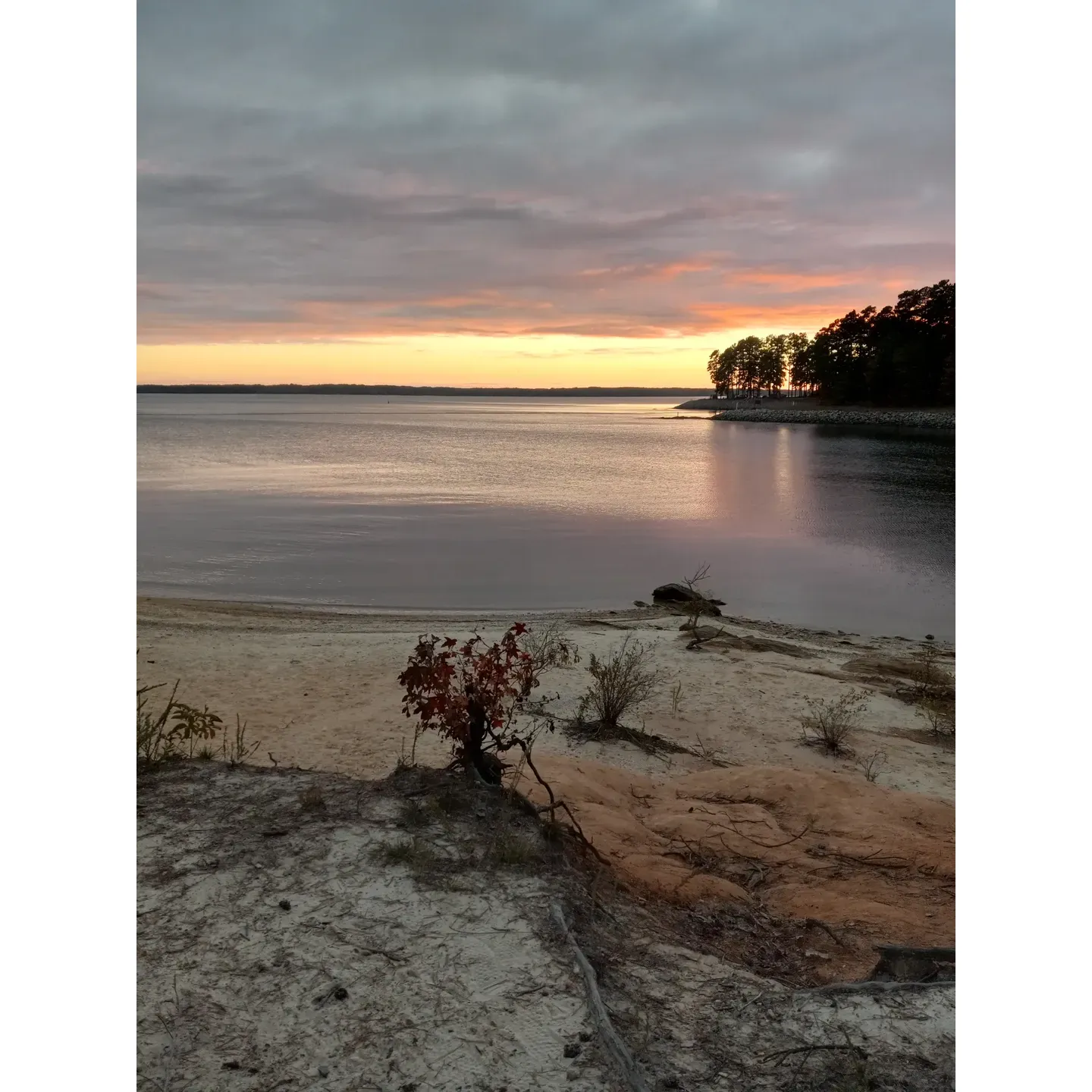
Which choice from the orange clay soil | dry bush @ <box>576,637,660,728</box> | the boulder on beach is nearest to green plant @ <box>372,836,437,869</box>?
the orange clay soil

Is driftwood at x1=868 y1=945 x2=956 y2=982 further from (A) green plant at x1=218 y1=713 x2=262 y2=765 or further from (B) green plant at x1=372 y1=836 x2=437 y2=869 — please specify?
(A) green plant at x1=218 y1=713 x2=262 y2=765

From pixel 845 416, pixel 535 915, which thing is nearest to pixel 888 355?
pixel 845 416

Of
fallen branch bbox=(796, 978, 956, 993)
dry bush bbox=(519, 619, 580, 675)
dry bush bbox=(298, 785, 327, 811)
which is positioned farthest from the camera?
dry bush bbox=(519, 619, 580, 675)

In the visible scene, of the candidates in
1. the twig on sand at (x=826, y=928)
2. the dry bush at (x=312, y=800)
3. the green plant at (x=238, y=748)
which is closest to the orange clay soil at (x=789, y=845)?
the twig on sand at (x=826, y=928)

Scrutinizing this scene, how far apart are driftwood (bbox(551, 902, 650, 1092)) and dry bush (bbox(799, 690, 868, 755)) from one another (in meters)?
4.23

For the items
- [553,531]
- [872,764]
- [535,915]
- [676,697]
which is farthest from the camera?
[553,531]

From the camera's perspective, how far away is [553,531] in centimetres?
2388

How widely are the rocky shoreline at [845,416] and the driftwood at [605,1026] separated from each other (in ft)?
188

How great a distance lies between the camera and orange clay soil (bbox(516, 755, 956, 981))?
4.09 meters

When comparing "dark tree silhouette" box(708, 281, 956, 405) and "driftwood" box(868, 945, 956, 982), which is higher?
"dark tree silhouette" box(708, 281, 956, 405)

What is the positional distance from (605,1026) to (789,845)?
2590 millimetres

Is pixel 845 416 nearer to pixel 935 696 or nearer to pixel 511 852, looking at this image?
pixel 935 696

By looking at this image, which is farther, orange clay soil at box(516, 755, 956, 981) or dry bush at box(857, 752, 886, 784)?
dry bush at box(857, 752, 886, 784)
